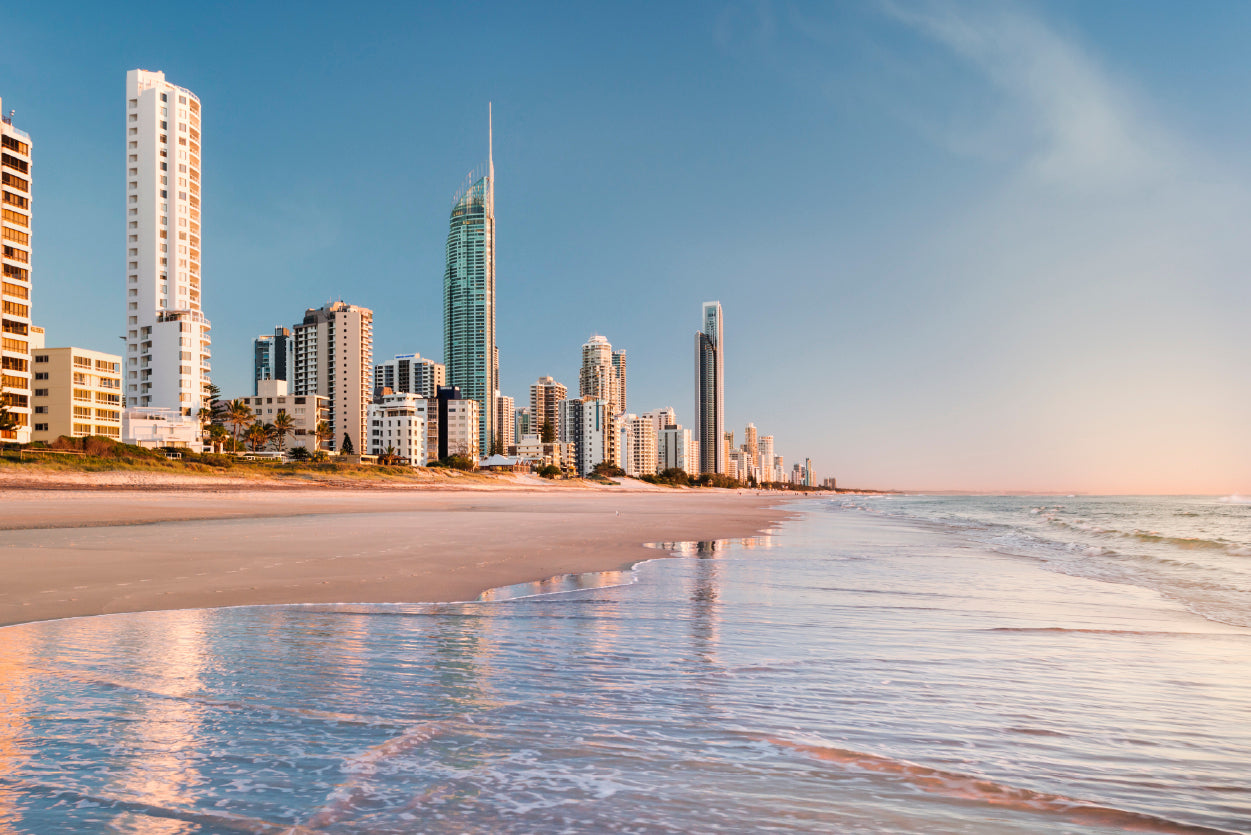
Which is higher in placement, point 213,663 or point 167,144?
point 167,144

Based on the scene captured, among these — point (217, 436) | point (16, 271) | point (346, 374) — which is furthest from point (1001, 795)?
point (346, 374)

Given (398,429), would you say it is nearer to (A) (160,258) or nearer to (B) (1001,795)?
(A) (160,258)

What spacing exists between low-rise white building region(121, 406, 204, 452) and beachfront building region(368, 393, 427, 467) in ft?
201

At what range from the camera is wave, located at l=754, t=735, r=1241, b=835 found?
3393mm

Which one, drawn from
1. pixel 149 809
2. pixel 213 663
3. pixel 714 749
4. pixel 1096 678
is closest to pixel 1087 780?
pixel 714 749

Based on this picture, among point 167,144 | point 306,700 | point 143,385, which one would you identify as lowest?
point 306,700

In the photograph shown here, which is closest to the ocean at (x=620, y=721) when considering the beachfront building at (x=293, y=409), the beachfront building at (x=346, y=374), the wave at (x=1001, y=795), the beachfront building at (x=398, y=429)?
the wave at (x=1001, y=795)

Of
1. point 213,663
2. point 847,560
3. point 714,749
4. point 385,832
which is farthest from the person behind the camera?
point 847,560

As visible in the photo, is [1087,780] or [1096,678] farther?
[1096,678]

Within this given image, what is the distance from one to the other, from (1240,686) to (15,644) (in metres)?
11.4

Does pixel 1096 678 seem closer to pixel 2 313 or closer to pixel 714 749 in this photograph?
pixel 714 749

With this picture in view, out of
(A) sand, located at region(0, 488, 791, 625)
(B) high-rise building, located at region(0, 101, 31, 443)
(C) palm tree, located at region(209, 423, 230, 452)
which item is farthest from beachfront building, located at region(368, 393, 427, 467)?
(A) sand, located at region(0, 488, 791, 625)

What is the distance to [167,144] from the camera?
117m

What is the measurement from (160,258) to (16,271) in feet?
106
